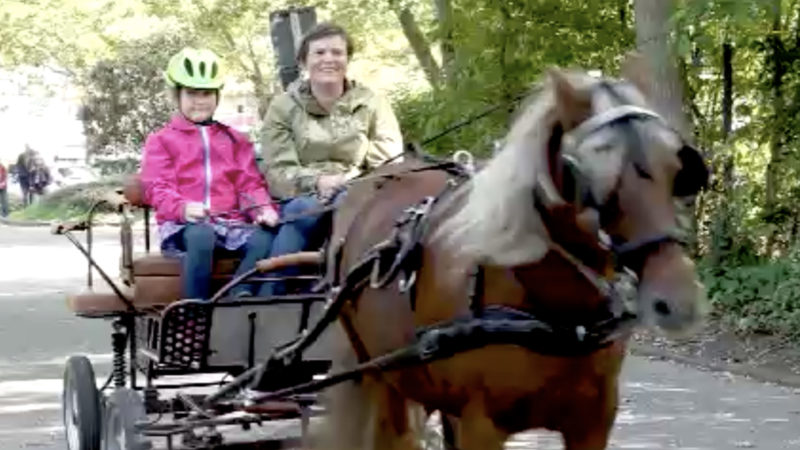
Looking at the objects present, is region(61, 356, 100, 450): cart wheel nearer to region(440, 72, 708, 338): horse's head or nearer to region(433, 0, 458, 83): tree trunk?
region(440, 72, 708, 338): horse's head

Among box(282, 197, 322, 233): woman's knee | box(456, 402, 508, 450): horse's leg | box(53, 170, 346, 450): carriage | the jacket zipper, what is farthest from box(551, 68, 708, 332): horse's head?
the jacket zipper

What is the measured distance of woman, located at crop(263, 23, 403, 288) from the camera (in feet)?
24.7

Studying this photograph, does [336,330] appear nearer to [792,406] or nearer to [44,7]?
[792,406]

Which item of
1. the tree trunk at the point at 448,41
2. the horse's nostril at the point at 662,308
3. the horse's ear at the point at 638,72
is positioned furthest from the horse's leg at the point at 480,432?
the tree trunk at the point at 448,41

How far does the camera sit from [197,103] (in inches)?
313

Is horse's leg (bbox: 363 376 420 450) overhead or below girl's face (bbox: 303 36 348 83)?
below

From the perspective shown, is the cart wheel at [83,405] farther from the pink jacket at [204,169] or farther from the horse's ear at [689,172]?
the horse's ear at [689,172]

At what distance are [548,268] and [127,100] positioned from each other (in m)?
32.0

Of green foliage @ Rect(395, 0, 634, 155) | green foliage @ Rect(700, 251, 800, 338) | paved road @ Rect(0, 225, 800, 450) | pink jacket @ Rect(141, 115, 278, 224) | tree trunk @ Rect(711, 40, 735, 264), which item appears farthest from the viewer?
tree trunk @ Rect(711, 40, 735, 264)

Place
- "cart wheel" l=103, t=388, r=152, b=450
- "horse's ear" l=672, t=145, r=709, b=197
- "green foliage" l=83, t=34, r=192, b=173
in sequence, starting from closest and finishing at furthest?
"horse's ear" l=672, t=145, r=709, b=197, "cart wheel" l=103, t=388, r=152, b=450, "green foliage" l=83, t=34, r=192, b=173

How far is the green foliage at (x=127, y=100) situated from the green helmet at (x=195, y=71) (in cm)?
2743

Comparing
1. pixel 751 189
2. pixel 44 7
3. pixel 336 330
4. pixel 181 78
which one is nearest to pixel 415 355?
pixel 336 330

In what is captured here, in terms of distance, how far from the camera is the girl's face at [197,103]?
26.0 ft

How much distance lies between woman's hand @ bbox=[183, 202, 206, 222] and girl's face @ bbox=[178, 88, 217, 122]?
512mm
